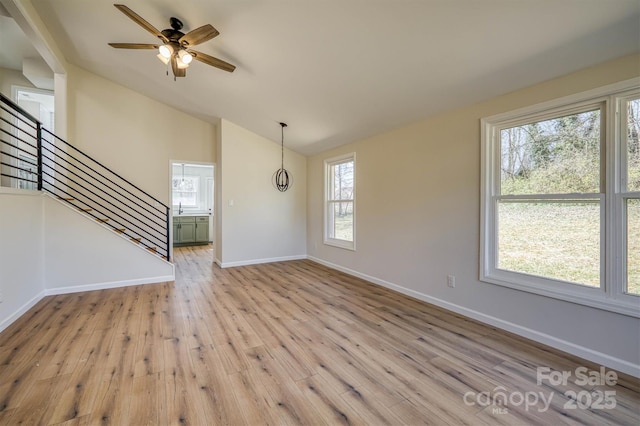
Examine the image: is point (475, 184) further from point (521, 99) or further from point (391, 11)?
point (391, 11)

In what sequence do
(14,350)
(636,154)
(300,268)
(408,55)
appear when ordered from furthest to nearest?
(300,268)
(408,55)
(14,350)
(636,154)

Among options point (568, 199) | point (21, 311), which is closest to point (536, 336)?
point (568, 199)

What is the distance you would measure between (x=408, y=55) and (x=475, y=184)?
143 cm

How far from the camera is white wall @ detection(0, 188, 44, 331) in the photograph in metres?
2.52

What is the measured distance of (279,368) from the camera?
1.93 m

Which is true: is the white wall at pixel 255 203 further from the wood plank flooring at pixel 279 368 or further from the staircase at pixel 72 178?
the wood plank flooring at pixel 279 368

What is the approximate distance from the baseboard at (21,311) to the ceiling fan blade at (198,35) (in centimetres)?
310

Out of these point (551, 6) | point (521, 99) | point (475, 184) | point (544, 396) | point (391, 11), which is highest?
point (391, 11)

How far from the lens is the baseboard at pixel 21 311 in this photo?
248 centimetres

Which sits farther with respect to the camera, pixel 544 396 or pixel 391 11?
pixel 391 11

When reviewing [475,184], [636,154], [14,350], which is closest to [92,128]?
[14,350]

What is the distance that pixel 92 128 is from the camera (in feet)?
15.2

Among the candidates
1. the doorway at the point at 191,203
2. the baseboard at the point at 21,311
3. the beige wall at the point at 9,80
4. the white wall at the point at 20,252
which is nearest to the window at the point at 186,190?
the doorway at the point at 191,203

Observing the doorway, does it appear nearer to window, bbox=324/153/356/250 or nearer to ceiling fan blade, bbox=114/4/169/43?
window, bbox=324/153/356/250
